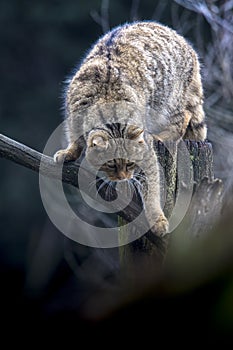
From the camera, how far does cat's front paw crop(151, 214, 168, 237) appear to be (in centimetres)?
274

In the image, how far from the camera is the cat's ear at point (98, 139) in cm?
297

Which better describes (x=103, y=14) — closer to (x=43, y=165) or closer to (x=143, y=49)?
(x=143, y=49)

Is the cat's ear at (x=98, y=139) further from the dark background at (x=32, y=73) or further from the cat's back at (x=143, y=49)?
the dark background at (x=32, y=73)

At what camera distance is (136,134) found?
9.73 feet

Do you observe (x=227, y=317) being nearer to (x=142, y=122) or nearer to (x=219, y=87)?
(x=142, y=122)

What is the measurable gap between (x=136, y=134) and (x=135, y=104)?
264 mm

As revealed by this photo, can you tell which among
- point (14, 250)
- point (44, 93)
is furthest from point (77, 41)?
point (14, 250)

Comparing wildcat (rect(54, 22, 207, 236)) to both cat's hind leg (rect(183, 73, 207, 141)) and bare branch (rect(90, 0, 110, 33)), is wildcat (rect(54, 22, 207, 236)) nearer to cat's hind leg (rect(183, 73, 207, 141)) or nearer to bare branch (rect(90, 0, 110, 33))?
cat's hind leg (rect(183, 73, 207, 141))

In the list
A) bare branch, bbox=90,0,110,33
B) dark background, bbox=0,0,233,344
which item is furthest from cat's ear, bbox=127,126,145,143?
dark background, bbox=0,0,233,344

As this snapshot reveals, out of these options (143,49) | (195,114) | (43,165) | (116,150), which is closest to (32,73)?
(143,49)

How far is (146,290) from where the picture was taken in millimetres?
446

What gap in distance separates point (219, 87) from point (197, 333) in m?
5.22

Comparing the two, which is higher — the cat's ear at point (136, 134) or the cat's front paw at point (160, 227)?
the cat's ear at point (136, 134)

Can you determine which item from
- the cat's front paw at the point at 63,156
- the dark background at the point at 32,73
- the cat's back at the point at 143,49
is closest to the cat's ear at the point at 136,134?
the cat's front paw at the point at 63,156
